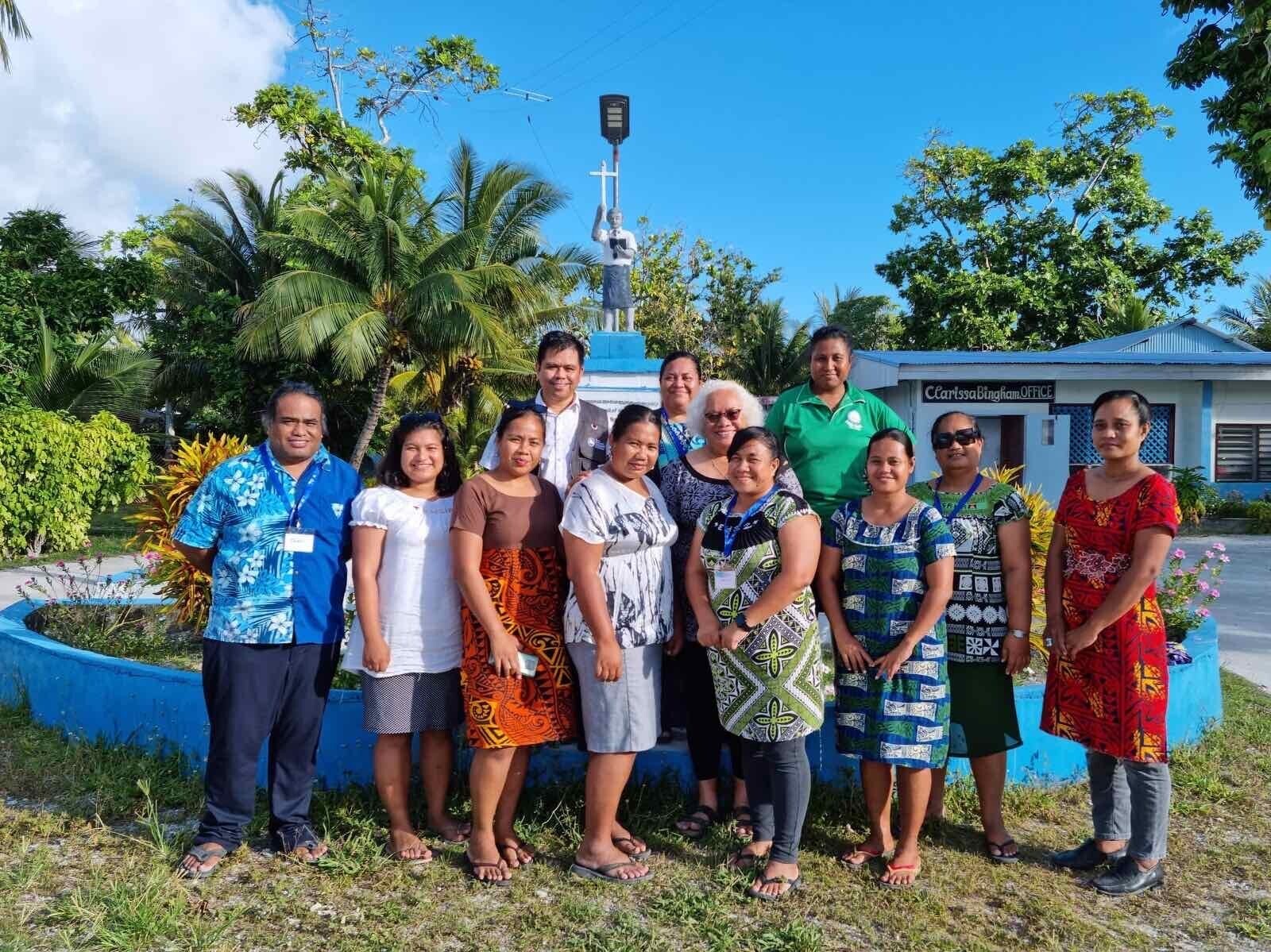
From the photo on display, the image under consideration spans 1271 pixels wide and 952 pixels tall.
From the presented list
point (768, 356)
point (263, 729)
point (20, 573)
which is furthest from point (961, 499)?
point (768, 356)

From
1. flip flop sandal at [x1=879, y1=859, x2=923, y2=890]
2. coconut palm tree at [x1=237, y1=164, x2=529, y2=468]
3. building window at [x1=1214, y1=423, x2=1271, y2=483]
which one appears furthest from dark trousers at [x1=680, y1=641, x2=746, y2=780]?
building window at [x1=1214, y1=423, x2=1271, y2=483]

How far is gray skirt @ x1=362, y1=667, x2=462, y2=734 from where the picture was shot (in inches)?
119

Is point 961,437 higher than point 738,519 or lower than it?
higher

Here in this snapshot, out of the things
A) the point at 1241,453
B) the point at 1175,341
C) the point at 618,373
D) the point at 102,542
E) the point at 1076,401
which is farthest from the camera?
the point at 1175,341

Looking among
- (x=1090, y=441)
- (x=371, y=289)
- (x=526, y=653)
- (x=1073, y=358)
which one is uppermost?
(x=371, y=289)

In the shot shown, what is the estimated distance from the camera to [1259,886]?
3.04m

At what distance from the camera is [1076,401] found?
16.4m

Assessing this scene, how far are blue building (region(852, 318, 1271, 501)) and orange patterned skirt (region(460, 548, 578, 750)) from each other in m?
13.7

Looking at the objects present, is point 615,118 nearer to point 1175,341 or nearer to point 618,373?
point 618,373

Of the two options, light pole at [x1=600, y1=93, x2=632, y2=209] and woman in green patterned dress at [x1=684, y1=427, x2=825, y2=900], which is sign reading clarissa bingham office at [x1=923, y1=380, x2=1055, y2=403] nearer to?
light pole at [x1=600, y1=93, x2=632, y2=209]

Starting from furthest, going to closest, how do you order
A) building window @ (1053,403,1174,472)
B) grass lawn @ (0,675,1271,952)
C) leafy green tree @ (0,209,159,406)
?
building window @ (1053,403,1174,472) < leafy green tree @ (0,209,159,406) < grass lawn @ (0,675,1271,952)

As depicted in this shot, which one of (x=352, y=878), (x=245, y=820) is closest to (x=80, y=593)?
(x=245, y=820)

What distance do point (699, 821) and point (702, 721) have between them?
1.21ft

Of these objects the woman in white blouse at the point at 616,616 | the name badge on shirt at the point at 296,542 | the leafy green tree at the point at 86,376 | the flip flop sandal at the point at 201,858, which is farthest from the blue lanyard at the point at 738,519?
the leafy green tree at the point at 86,376
